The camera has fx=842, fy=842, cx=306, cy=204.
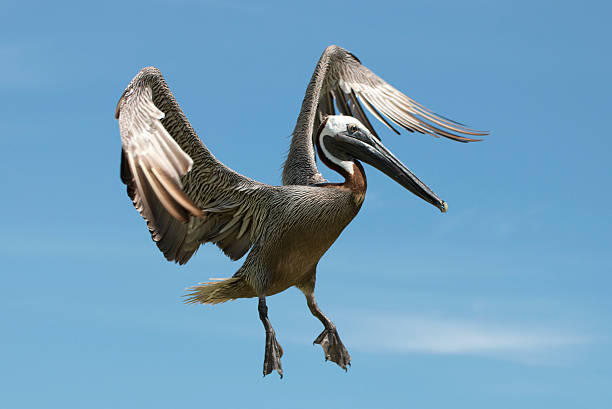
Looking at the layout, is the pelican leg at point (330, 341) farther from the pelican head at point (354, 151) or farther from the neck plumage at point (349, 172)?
the pelican head at point (354, 151)

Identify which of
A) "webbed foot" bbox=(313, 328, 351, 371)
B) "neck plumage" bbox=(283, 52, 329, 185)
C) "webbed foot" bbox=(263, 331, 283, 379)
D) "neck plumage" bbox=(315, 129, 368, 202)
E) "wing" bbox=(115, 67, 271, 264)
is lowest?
"webbed foot" bbox=(263, 331, 283, 379)

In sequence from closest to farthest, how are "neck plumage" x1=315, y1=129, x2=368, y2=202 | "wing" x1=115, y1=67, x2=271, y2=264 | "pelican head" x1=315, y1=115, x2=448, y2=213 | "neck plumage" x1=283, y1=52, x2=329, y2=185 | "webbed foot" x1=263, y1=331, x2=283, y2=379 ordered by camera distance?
"wing" x1=115, y1=67, x2=271, y2=264 < "webbed foot" x1=263, y1=331, x2=283, y2=379 < "neck plumage" x1=315, y1=129, x2=368, y2=202 < "pelican head" x1=315, y1=115, x2=448, y2=213 < "neck plumage" x1=283, y1=52, x2=329, y2=185

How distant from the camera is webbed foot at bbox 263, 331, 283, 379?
8.49 m

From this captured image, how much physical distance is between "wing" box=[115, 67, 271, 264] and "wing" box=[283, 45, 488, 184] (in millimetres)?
1528

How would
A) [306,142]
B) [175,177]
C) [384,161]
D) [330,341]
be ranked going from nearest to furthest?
1. [175,177]
2. [384,161]
3. [330,341]
4. [306,142]

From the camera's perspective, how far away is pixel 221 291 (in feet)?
30.0

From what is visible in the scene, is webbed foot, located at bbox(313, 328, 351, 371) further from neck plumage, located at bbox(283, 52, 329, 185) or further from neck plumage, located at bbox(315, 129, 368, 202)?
neck plumage, located at bbox(283, 52, 329, 185)

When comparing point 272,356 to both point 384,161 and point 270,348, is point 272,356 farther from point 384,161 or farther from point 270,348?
point 384,161

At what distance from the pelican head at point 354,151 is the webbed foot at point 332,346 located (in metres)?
1.82

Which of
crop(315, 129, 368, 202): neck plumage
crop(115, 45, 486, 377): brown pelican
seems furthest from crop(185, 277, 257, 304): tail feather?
crop(315, 129, 368, 202): neck plumage

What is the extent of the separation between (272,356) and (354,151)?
7.57 ft

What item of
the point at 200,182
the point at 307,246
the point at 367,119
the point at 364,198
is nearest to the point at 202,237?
the point at 200,182

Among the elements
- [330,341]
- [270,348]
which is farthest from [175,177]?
[330,341]

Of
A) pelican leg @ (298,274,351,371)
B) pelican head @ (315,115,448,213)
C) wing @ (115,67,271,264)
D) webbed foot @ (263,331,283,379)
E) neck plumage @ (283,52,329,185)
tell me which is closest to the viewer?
wing @ (115,67,271,264)
